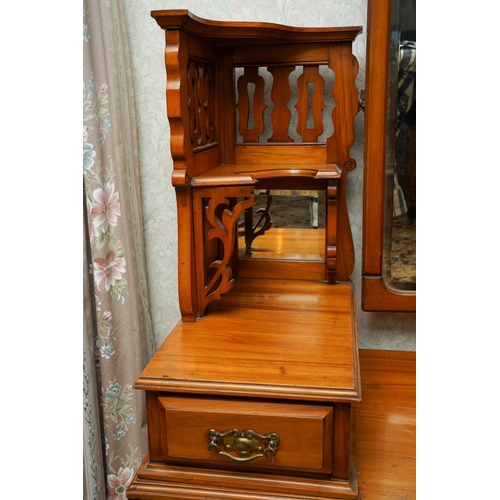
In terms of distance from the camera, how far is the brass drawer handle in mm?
901

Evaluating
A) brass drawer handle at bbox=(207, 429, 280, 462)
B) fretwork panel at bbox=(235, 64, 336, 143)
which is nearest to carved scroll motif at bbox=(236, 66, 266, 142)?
fretwork panel at bbox=(235, 64, 336, 143)

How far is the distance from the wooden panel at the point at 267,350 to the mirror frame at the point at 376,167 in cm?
12

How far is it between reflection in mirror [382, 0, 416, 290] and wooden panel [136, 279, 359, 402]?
0.17 meters

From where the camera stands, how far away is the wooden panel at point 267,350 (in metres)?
0.90

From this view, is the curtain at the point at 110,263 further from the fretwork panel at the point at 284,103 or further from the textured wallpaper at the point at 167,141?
the fretwork panel at the point at 284,103

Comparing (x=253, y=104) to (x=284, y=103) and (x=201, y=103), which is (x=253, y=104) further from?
(x=201, y=103)

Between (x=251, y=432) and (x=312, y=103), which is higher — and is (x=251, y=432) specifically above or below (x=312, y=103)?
below

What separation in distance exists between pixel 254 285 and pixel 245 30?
0.59 metres

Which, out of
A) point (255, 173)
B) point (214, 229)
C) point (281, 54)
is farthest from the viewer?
point (281, 54)

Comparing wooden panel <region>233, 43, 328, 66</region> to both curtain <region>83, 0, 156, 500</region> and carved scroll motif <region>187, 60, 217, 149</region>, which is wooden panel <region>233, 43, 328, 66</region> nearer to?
carved scroll motif <region>187, 60, 217, 149</region>

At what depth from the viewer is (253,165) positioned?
4.47 feet

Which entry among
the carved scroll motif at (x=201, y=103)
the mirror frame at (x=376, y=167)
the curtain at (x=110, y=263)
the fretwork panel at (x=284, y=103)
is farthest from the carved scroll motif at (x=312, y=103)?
the curtain at (x=110, y=263)

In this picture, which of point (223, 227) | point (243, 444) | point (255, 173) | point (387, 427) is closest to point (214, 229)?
point (223, 227)

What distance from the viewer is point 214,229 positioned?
3.68 feet
